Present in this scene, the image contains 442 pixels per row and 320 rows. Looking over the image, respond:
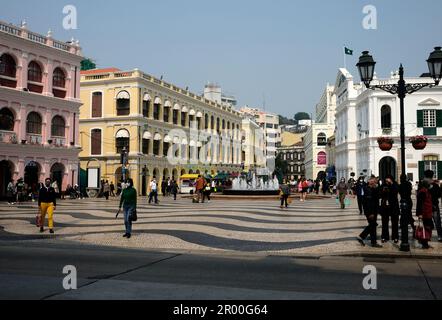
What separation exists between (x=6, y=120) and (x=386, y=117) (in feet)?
126

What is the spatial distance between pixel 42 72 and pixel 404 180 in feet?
111

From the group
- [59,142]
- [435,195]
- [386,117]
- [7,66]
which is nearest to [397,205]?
[435,195]

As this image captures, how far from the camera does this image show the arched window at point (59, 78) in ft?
130

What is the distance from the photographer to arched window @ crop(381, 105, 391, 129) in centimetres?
4991

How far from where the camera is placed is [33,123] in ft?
123

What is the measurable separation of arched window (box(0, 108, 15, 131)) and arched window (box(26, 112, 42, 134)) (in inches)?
58.7

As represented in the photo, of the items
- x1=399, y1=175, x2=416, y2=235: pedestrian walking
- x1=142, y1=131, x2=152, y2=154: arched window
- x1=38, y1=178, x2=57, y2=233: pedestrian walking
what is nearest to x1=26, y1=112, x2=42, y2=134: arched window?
x1=142, y1=131, x2=152, y2=154: arched window

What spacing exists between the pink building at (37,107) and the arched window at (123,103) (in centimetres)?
916

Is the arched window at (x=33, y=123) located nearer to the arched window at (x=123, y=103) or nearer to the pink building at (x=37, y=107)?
the pink building at (x=37, y=107)

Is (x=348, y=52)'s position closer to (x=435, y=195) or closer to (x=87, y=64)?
(x=87, y=64)

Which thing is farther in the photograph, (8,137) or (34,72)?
(34,72)

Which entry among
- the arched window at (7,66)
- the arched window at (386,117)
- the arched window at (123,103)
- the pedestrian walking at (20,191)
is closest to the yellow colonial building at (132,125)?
the arched window at (123,103)
